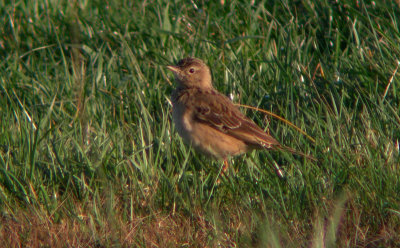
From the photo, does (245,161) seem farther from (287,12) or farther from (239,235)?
(287,12)

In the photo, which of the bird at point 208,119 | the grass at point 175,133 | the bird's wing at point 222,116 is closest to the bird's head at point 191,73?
the bird at point 208,119

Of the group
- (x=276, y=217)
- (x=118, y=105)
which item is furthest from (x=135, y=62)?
(x=276, y=217)

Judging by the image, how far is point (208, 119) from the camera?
6297 mm

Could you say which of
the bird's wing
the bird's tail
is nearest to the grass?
the bird's tail

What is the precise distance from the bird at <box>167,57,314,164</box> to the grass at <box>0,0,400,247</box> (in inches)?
5.4

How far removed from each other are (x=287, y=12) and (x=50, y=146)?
3296 millimetres

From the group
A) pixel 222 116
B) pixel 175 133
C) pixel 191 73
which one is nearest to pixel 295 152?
pixel 222 116

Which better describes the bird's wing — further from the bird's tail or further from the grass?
the bird's tail

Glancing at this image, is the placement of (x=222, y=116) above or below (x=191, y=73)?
below

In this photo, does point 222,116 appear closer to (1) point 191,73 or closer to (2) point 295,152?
(1) point 191,73

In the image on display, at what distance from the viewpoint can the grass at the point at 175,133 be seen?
454 cm

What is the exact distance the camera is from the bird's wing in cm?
603

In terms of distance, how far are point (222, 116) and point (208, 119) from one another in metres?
0.13

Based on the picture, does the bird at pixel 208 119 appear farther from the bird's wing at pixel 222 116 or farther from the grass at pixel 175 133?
the grass at pixel 175 133
